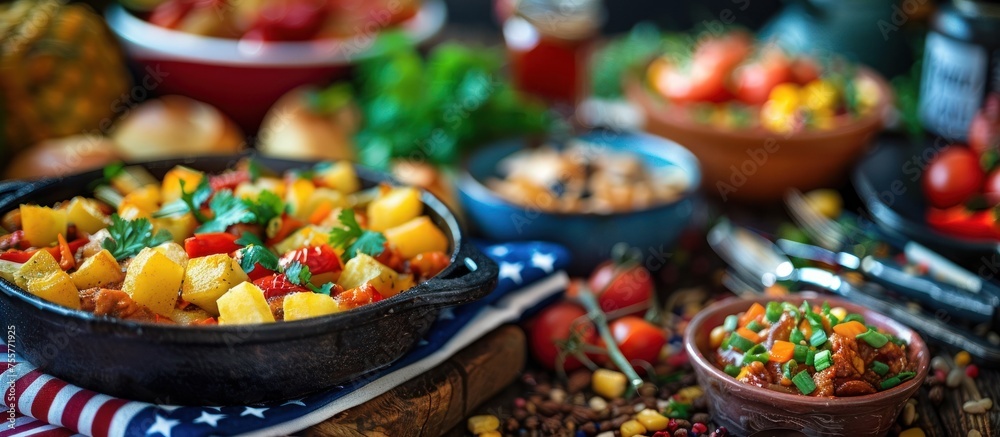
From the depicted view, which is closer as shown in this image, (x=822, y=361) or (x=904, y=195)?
(x=822, y=361)

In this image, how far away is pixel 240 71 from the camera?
2832 millimetres

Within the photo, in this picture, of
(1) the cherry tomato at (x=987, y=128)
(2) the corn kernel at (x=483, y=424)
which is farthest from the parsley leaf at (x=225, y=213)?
(1) the cherry tomato at (x=987, y=128)

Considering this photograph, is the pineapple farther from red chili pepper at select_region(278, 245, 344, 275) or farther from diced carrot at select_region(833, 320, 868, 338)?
diced carrot at select_region(833, 320, 868, 338)

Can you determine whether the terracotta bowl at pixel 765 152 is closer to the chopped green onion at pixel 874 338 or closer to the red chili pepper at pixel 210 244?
the chopped green onion at pixel 874 338

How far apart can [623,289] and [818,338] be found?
1.70ft

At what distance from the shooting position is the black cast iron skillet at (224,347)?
4.31 feet

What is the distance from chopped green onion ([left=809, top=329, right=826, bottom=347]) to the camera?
155cm

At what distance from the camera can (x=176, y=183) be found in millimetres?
1875

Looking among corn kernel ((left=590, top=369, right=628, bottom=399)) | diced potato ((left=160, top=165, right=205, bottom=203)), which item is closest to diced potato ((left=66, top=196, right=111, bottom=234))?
diced potato ((left=160, top=165, right=205, bottom=203))

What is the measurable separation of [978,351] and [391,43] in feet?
6.05

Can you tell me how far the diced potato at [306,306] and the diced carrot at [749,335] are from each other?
0.73 meters

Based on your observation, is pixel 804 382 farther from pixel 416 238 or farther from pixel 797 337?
pixel 416 238

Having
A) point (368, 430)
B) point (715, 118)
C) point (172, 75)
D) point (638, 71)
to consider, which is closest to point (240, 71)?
point (172, 75)

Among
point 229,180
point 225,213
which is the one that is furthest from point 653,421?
point 229,180
